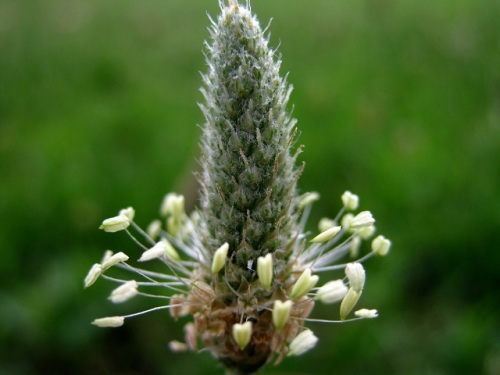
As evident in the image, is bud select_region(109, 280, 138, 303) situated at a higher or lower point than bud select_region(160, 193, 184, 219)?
lower

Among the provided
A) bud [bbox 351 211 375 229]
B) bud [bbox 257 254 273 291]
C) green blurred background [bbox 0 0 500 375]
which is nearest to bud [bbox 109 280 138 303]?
bud [bbox 257 254 273 291]

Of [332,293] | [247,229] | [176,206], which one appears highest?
[176,206]

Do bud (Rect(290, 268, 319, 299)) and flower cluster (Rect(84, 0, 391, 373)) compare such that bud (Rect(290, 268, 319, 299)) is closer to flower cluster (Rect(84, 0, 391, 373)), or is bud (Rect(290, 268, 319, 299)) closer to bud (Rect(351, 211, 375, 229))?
flower cluster (Rect(84, 0, 391, 373))

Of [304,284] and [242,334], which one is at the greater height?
[304,284]

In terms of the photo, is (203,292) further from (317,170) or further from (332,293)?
(317,170)

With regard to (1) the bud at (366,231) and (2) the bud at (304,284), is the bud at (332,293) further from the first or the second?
(1) the bud at (366,231)

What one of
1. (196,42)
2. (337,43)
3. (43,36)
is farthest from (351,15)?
(43,36)

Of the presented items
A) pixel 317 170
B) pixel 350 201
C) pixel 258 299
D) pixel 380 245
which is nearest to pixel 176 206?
pixel 258 299
